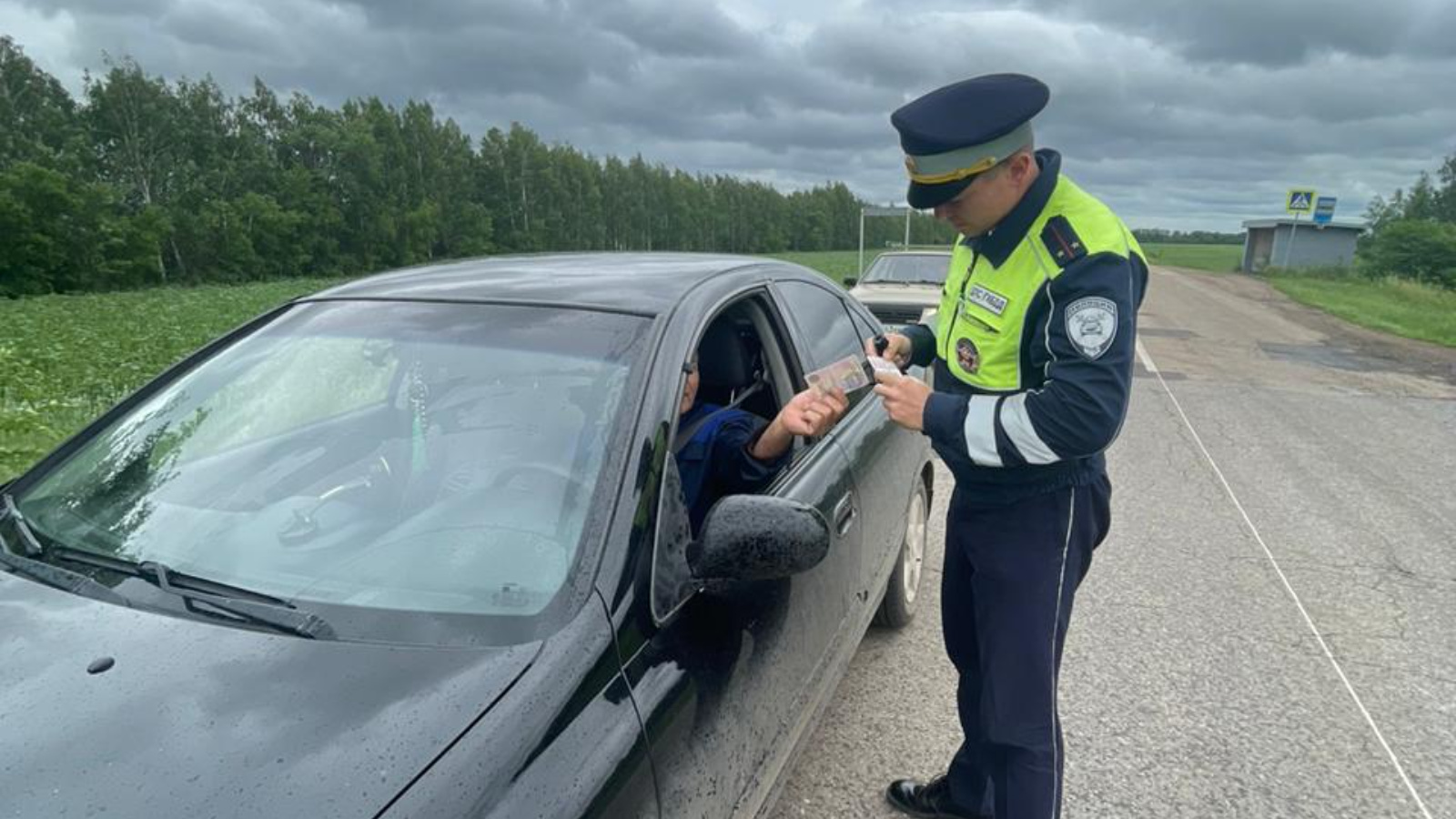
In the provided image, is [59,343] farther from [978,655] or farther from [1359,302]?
[1359,302]

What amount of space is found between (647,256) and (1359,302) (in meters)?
29.0

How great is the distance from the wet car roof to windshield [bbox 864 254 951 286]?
9.47 m

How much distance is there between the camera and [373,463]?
1831 millimetres

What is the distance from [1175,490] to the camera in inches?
218

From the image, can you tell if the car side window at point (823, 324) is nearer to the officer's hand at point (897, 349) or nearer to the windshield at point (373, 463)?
the officer's hand at point (897, 349)

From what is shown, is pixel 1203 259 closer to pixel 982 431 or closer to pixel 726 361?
pixel 726 361

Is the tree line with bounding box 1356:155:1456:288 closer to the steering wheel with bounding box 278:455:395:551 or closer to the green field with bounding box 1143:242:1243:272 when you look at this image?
the green field with bounding box 1143:242:1243:272

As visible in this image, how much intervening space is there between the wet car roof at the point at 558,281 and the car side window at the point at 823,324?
0.24 metres

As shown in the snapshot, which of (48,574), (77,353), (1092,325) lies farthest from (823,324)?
(77,353)

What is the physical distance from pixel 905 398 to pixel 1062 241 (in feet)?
1.55

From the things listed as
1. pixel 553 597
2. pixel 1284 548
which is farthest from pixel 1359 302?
pixel 553 597

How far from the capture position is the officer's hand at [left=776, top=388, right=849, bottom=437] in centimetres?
202

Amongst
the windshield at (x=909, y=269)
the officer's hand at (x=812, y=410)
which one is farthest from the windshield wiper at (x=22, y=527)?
the windshield at (x=909, y=269)

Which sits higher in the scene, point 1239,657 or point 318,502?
point 318,502
